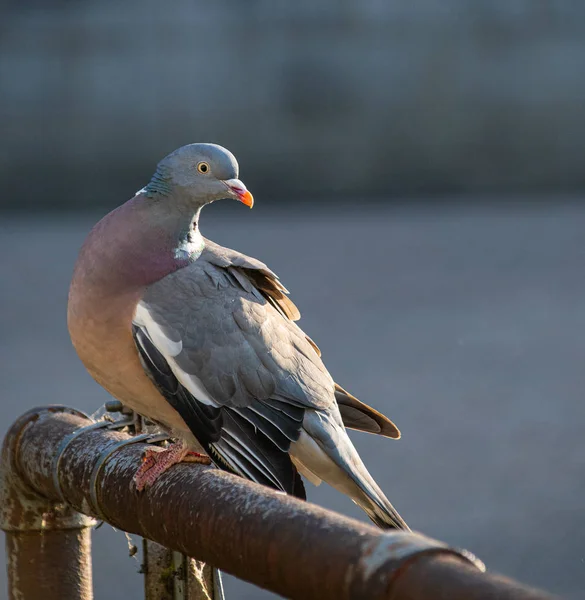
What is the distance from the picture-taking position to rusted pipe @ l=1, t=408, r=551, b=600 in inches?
34.7

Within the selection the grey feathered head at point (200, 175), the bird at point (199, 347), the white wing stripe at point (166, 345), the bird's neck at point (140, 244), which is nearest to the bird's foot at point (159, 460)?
the bird at point (199, 347)

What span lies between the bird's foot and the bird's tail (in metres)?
0.21

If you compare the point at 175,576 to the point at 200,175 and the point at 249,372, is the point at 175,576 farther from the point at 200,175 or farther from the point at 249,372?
the point at 200,175

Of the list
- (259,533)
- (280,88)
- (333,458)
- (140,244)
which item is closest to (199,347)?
(140,244)

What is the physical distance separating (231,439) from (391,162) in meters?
9.96

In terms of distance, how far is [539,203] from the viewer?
11844 mm

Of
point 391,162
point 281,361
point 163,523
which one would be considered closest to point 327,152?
point 391,162

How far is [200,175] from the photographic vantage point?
214 cm

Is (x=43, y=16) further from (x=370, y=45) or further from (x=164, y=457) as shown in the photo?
(x=164, y=457)

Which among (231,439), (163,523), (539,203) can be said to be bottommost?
(539,203)

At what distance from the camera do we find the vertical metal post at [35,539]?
1.79 m

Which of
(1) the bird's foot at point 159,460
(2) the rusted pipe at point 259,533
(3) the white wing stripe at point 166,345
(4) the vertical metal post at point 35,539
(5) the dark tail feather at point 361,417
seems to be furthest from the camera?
(5) the dark tail feather at point 361,417

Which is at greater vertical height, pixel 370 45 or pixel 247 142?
pixel 370 45

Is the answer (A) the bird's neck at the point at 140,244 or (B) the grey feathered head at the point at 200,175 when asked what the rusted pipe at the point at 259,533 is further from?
(B) the grey feathered head at the point at 200,175
